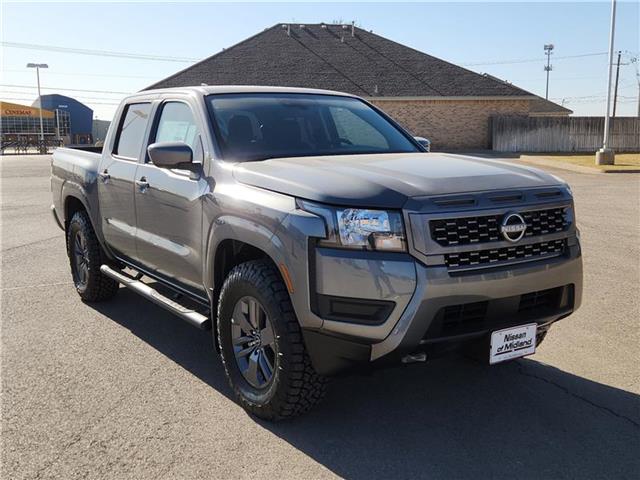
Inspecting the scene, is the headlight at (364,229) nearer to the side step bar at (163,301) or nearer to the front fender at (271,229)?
the front fender at (271,229)

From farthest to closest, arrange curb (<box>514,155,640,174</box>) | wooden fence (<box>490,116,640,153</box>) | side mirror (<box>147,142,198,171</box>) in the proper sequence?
wooden fence (<box>490,116,640,153</box>) < curb (<box>514,155,640,174</box>) < side mirror (<box>147,142,198,171</box>)

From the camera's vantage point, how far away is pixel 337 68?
3628 cm

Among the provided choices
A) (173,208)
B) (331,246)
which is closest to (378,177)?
(331,246)

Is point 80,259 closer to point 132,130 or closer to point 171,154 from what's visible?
point 132,130

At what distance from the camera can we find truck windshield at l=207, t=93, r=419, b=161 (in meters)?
4.36

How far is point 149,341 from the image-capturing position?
5.16m

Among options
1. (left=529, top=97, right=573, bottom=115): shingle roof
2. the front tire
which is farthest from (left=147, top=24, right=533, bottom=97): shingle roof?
the front tire

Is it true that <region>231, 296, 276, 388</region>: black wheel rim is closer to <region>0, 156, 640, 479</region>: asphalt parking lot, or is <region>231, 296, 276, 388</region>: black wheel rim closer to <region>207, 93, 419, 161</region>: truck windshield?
<region>0, 156, 640, 479</region>: asphalt parking lot

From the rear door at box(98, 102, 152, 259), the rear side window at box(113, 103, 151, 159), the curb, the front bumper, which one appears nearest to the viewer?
the front bumper

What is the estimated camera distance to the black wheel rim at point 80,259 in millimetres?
6223

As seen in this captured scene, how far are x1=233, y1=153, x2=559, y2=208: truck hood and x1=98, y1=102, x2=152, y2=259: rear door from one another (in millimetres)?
1626

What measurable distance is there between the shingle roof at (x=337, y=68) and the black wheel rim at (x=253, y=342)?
31682mm

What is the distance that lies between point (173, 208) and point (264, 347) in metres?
1.35

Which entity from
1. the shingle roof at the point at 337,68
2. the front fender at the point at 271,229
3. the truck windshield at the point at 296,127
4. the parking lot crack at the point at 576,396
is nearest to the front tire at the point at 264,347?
the front fender at the point at 271,229
